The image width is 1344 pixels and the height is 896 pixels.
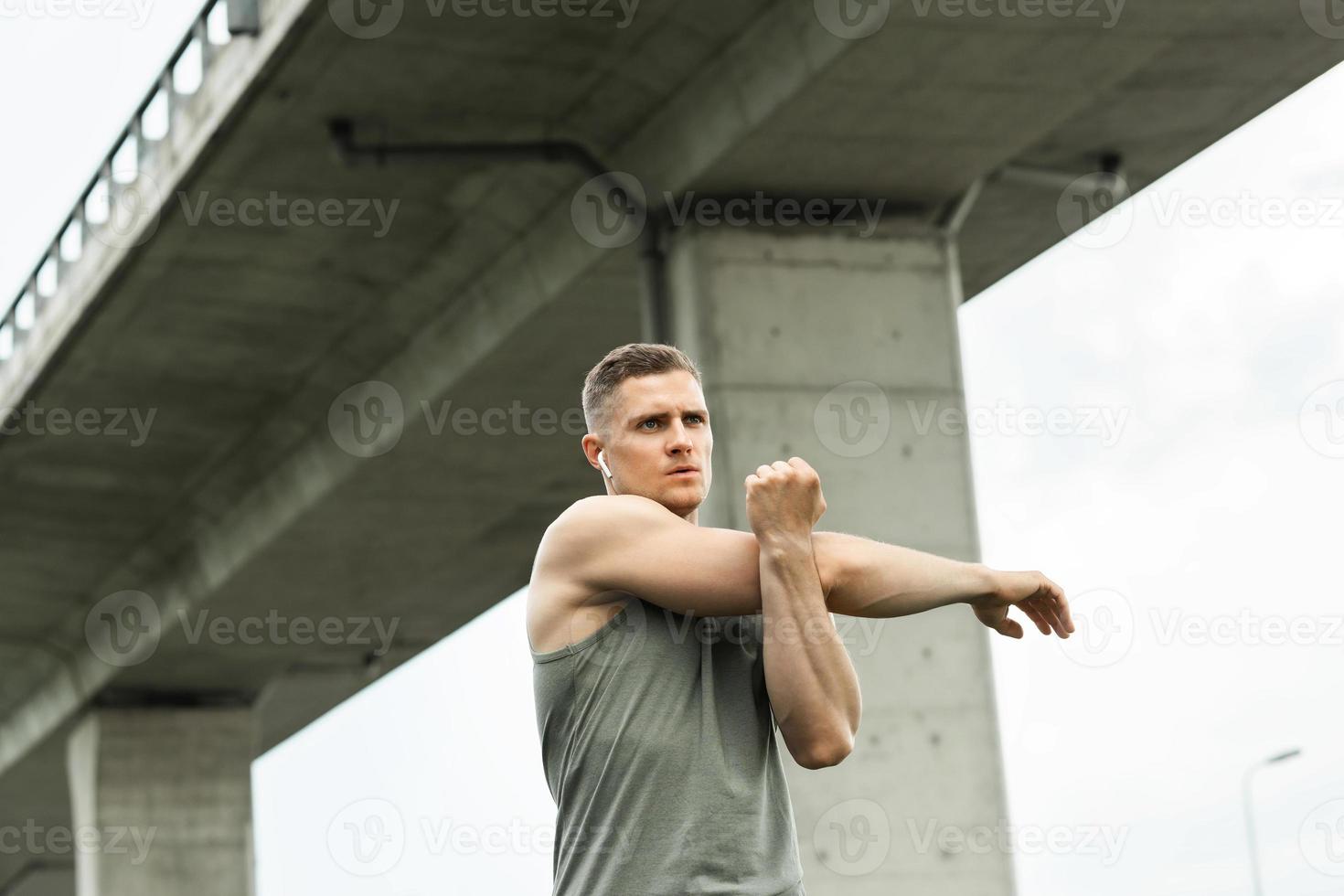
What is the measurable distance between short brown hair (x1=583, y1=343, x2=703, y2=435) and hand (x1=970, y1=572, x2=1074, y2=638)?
707 mm

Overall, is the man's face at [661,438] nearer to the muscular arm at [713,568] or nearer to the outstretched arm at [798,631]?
the muscular arm at [713,568]

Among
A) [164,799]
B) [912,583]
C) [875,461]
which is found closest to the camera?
[912,583]

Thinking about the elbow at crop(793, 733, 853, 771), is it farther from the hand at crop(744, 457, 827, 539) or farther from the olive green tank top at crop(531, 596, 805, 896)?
the hand at crop(744, 457, 827, 539)

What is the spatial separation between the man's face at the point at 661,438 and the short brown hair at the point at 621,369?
0.02 metres

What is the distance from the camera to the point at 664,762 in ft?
11.8

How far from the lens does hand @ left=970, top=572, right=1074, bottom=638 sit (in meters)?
3.81

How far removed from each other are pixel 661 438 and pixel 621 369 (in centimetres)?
16

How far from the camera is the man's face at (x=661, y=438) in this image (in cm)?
384

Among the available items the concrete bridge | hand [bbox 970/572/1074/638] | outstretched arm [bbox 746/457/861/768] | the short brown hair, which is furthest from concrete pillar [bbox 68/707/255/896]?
outstretched arm [bbox 746/457/861/768]

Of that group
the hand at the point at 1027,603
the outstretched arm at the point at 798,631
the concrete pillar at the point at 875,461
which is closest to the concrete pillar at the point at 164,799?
the concrete pillar at the point at 875,461

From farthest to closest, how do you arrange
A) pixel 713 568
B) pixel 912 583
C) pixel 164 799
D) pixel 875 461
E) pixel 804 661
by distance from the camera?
pixel 164 799 → pixel 875 461 → pixel 912 583 → pixel 713 568 → pixel 804 661

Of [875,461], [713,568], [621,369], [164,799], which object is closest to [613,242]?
[875,461]

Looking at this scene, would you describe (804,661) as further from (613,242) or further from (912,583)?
(613,242)

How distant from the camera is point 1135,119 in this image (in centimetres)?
1489
